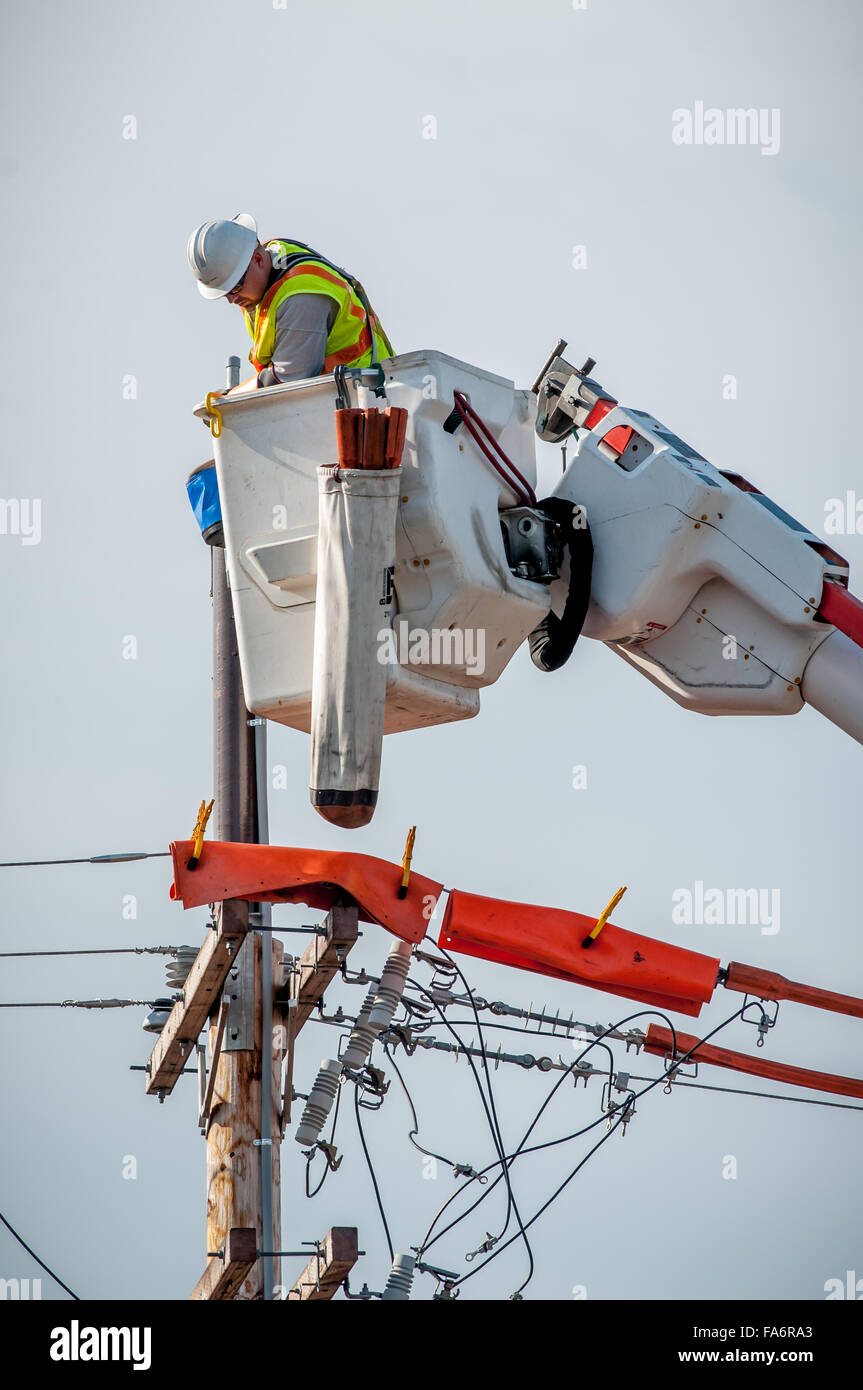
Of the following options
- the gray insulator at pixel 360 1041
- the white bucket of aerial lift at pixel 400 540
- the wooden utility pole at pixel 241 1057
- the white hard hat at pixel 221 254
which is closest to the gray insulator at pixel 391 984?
the gray insulator at pixel 360 1041

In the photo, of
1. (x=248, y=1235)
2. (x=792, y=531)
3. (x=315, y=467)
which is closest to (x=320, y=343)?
(x=315, y=467)

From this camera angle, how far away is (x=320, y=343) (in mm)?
11062

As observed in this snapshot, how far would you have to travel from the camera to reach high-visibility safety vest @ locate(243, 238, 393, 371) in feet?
36.2

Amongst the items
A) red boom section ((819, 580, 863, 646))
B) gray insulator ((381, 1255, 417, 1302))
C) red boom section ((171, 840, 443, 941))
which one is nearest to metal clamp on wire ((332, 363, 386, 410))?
red boom section ((171, 840, 443, 941))

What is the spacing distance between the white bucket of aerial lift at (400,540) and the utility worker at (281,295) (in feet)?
0.80

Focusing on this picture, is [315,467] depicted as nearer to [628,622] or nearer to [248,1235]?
[628,622]

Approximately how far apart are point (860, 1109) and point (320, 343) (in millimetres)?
4791

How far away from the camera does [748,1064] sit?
12.7 meters

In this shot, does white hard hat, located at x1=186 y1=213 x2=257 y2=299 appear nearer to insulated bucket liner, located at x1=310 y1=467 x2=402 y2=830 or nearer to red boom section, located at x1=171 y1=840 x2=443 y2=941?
insulated bucket liner, located at x1=310 y1=467 x2=402 y2=830

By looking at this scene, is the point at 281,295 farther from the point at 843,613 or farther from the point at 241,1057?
the point at 241,1057

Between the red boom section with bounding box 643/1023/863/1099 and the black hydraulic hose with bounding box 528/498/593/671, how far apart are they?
83.2 inches

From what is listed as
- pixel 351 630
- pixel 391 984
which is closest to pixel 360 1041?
pixel 391 984

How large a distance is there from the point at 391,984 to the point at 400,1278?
4.50ft
